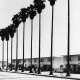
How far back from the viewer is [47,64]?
119 m

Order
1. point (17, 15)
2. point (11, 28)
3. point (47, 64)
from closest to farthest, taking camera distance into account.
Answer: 1. point (17, 15)
2. point (11, 28)
3. point (47, 64)

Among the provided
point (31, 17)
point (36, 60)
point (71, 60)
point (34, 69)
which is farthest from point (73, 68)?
point (36, 60)

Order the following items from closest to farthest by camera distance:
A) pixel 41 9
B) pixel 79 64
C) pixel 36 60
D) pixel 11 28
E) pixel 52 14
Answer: pixel 52 14
pixel 41 9
pixel 79 64
pixel 11 28
pixel 36 60

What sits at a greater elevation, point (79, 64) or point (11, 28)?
point (11, 28)

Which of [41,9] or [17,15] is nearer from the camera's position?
[41,9]

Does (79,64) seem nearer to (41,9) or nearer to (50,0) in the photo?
(41,9)

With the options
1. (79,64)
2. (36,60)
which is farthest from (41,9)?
(36,60)

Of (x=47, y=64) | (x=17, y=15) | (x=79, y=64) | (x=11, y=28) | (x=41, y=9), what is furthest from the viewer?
(x=47, y=64)

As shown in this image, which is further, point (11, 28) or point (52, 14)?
point (11, 28)

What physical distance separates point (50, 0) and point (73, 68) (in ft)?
106

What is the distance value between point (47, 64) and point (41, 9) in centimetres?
4943

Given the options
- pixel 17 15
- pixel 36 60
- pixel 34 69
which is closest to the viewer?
pixel 34 69

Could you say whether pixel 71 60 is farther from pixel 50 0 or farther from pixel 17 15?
pixel 50 0

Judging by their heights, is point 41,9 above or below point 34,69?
above
